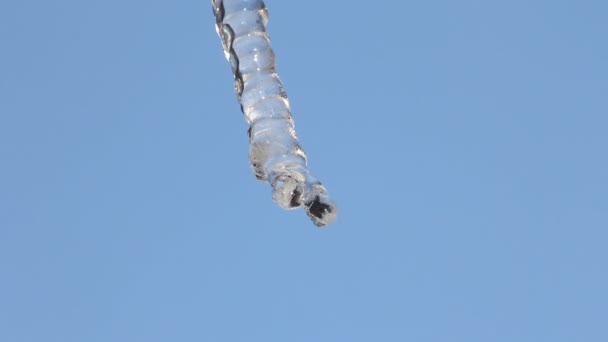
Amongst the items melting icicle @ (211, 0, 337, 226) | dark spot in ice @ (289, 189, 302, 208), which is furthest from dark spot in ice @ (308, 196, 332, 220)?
dark spot in ice @ (289, 189, 302, 208)

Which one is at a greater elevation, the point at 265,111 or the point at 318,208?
the point at 265,111

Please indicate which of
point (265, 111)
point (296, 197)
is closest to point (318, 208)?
point (296, 197)

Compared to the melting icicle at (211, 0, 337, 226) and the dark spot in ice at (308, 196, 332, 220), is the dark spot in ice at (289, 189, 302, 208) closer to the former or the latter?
the melting icicle at (211, 0, 337, 226)

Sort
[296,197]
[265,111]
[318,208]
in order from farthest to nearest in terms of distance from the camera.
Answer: [265,111] → [296,197] → [318,208]

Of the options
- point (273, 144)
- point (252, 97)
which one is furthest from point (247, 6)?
point (273, 144)

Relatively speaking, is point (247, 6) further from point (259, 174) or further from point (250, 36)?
point (259, 174)

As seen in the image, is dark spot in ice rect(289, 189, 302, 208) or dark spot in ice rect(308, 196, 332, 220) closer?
dark spot in ice rect(308, 196, 332, 220)

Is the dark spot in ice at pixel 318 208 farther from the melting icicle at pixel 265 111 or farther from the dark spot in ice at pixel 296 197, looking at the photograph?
the dark spot in ice at pixel 296 197

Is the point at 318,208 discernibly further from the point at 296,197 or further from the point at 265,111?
the point at 265,111

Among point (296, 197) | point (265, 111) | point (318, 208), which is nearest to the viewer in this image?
point (318, 208)
